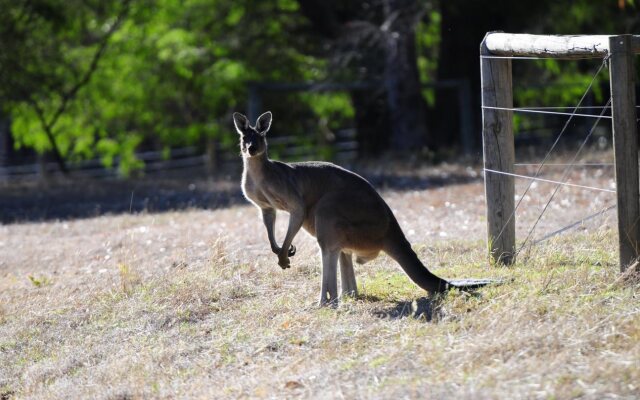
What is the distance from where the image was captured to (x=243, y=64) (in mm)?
20844

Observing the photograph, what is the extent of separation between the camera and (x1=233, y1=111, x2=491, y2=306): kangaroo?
265 inches

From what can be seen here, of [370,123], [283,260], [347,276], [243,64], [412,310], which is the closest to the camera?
[412,310]

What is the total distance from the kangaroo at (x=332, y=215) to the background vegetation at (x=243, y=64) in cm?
1009

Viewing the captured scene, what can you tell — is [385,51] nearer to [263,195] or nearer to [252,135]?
[252,135]

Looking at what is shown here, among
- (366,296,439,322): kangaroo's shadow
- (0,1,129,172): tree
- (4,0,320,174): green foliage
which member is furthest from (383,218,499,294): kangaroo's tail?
(0,1,129,172): tree

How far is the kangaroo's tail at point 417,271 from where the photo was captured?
21.2ft

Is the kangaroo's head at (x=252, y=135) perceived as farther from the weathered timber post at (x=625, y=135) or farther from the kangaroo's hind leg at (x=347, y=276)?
the weathered timber post at (x=625, y=135)

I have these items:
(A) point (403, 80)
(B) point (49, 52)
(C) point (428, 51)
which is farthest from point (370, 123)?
(B) point (49, 52)

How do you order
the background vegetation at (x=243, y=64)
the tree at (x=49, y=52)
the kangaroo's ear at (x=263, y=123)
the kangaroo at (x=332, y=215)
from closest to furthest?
the kangaroo at (x=332, y=215) < the kangaroo's ear at (x=263, y=123) < the background vegetation at (x=243, y=64) < the tree at (x=49, y=52)

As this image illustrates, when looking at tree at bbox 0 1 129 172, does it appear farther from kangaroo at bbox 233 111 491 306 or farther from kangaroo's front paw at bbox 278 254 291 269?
kangaroo's front paw at bbox 278 254 291 269

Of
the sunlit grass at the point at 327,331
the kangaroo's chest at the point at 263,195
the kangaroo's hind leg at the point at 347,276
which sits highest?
the kangaroo's chest at the point at 263,195

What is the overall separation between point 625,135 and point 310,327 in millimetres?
2300

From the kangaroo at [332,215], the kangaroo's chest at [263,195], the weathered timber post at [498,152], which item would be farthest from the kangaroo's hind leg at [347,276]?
the weathered timber post at [498,152]

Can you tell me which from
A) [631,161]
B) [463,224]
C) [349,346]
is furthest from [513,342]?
[463,224]
